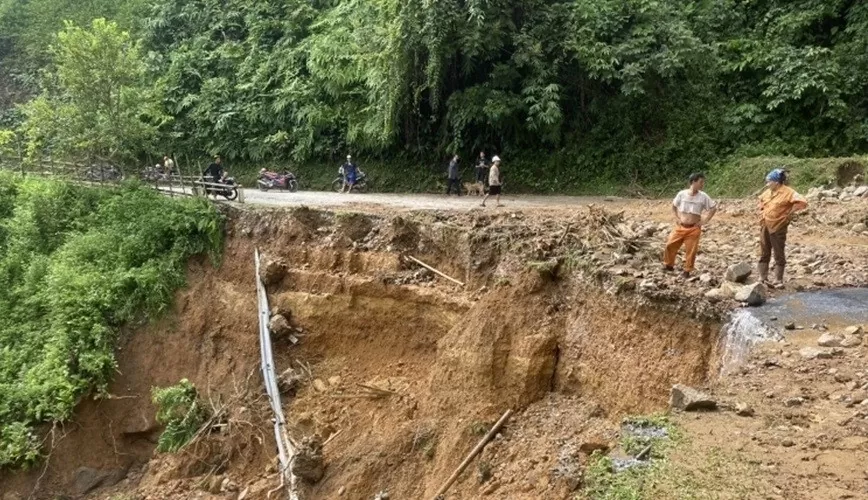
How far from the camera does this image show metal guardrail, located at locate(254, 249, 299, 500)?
10641 millimetres

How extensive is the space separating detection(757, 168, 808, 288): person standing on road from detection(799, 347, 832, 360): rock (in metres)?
2.05

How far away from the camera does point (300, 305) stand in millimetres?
13414

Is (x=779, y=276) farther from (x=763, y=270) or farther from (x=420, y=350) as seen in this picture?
(x=420, y=350)

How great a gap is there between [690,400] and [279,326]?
856cm

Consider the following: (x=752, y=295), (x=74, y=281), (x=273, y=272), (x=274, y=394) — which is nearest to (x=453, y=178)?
(x=273, y=272)

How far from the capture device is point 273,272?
1380cm

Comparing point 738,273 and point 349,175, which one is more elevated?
point 349,175

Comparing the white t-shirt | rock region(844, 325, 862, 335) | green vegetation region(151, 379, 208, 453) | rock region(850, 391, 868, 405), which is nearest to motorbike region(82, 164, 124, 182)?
green vegetation region(151, 379, 208, 453)

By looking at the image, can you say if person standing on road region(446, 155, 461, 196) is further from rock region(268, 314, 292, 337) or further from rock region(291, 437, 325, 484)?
rock region(291, 437, 325, 484)

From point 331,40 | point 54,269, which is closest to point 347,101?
point 331,40

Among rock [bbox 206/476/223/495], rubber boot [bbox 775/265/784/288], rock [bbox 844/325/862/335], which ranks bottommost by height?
rock [bbox 206/476/223/495]

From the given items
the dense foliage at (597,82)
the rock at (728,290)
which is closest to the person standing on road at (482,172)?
the dense foliage at (597,82)

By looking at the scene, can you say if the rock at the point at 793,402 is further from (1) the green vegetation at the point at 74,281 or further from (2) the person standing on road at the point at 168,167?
(2) the person standing on road at the point at 168,167

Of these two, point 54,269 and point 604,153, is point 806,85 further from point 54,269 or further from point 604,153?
point 54,269
